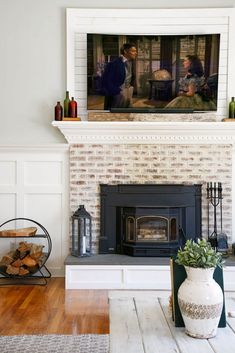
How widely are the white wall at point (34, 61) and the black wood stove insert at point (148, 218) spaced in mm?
1036

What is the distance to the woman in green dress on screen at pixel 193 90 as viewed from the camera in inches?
A: 200

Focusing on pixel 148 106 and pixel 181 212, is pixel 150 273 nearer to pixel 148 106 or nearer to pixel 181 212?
pixel 181 212

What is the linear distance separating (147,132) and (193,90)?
72 cm

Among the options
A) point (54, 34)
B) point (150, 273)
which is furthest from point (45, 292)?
point (54, 34)

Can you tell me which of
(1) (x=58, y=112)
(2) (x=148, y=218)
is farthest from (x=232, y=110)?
(1) (x=58, y=112)

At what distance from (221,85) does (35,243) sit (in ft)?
9.38

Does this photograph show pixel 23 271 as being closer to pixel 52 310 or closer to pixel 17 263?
pixel 17 263

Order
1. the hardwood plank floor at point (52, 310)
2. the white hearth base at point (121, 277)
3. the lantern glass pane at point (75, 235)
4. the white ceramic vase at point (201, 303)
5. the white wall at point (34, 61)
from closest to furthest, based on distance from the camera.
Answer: the white ceramic vase at point (201, 303)
the hardwood plank floor at point (52, 310)
the white hearth base at point (121, 277)
the lantern glass pane at point (75, 235)
the white wall at point (34, 61)

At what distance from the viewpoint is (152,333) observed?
206 centimetres

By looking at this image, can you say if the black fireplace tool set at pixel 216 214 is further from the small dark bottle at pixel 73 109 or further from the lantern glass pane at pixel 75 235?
the small dark bottle at pixel 73 109

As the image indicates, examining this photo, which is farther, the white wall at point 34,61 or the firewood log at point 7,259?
the white wall at point 34,61

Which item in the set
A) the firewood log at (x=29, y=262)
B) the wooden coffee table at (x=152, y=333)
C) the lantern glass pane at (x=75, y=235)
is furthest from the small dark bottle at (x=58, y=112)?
the wooden coffee table at (x=152, y=333)

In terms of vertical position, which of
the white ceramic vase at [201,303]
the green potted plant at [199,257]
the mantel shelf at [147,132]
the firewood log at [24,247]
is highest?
the mantel shelf at [147,132]

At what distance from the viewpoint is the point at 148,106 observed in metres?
5.11
